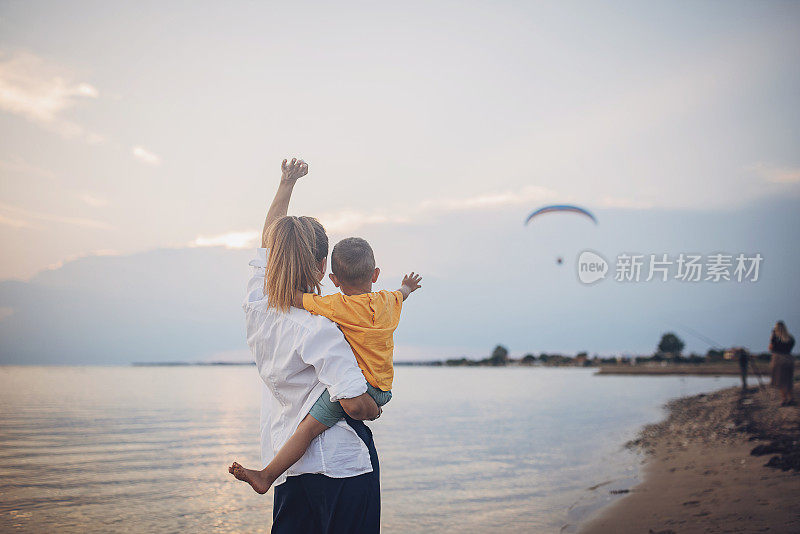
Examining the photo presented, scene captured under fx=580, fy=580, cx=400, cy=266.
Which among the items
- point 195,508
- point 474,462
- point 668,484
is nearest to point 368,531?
point 195,508

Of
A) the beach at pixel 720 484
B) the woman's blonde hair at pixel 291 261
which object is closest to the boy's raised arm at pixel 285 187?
the woman's blonde hair at pixel 291 261

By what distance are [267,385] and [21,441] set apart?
14433mm

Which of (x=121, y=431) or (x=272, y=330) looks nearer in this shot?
(x=272, y=330)

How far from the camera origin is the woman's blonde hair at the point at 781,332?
13812mm

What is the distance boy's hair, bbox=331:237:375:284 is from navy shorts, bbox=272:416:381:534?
499 mm

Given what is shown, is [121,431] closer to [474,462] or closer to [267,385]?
[474,462]

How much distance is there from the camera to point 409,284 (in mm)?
2377

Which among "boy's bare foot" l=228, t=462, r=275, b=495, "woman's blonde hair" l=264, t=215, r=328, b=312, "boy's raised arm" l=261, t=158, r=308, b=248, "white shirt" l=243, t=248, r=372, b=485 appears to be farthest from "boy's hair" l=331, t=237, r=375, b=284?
"boy's bare foot" l=228, t=462, r=275, b=495

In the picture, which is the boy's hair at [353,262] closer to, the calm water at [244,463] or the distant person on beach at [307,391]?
the distant person on beach at [307,391]

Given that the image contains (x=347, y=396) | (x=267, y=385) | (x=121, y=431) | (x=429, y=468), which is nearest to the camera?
(x=347, y=396)

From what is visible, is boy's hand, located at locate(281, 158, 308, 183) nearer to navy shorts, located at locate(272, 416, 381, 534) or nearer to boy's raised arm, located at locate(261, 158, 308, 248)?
boy's raised arm, located at locate(261, 158, 308, 248)

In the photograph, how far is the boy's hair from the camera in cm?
210

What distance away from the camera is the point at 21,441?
13.4 m

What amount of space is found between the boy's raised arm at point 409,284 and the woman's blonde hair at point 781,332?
14.4 metres
